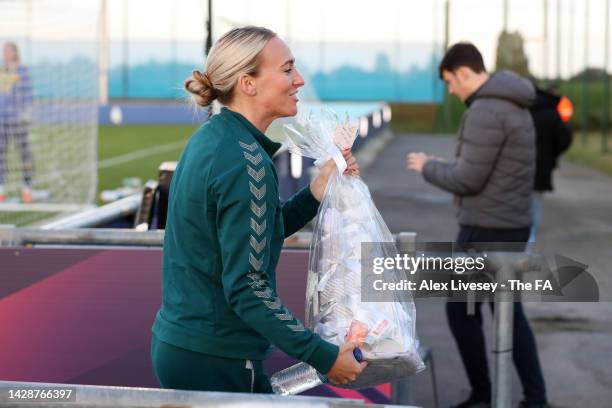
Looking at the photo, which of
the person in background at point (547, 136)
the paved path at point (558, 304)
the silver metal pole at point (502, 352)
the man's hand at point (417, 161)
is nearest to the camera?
the silver metal pole at point (502, 352)

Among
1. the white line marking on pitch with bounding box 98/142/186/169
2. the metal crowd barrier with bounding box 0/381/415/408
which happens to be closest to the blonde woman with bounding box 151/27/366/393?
the metal crowd barrier with bounding box 0/381/415/408

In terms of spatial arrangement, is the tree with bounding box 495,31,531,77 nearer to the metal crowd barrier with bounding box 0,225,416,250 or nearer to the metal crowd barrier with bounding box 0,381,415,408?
the metal crowd barrier with bounding box 0,225,416,250

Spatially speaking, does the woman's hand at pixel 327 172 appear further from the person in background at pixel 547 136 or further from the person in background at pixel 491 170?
the person in background at pixel 547 136

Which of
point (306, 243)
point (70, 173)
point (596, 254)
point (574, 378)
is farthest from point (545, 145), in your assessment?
point (70, 173)

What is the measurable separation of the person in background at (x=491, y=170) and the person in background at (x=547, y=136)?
8.29 ft

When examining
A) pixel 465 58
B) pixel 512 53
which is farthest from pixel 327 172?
pixel 512 53

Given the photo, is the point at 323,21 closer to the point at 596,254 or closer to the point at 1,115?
the point at 1,115

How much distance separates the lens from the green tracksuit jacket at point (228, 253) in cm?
268

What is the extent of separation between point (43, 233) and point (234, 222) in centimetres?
182

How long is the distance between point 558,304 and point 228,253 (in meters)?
7.08

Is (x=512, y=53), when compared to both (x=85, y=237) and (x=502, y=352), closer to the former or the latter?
(x=85, y=237)

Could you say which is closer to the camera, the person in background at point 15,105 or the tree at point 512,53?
the person in background at point 15,105

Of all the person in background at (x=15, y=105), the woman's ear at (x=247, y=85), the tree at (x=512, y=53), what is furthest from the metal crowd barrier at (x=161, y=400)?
the tree at (x=512, y=53)

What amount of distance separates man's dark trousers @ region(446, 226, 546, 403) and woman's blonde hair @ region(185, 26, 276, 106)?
3.06 m
